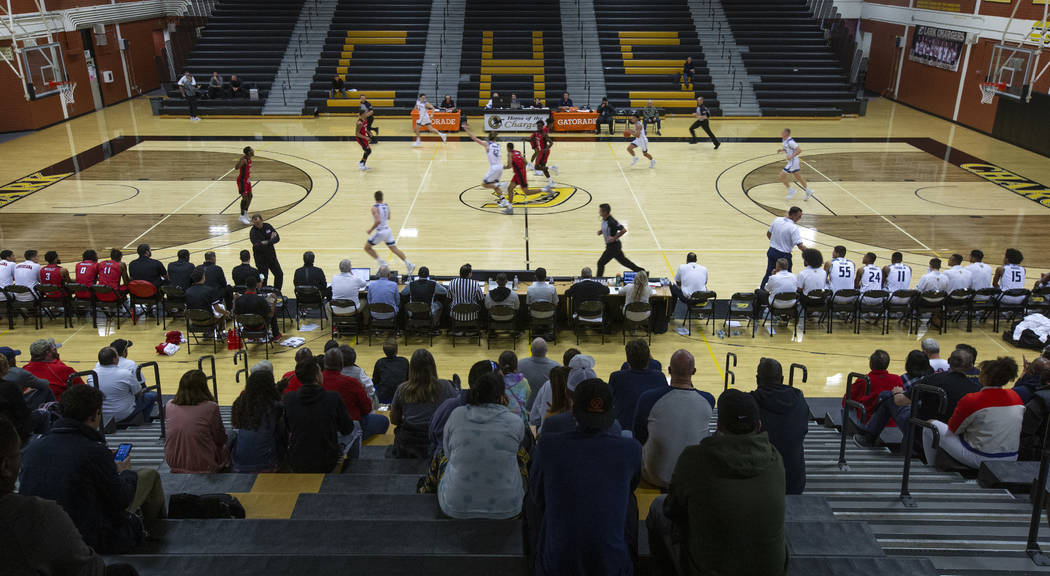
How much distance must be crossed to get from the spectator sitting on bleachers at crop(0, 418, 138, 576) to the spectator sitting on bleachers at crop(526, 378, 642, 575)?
2.01 metres

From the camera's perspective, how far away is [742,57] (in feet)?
109

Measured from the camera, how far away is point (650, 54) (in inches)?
1308

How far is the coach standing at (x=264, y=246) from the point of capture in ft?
43.1

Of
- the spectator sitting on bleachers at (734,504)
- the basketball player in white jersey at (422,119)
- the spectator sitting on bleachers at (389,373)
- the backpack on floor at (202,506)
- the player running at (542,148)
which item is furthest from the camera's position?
the basketball player in white jersey at (422,119)

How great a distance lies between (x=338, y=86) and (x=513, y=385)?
26584mm

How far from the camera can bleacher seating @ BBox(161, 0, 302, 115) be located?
30.4 meters

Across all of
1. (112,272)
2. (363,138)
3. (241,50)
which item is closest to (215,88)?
(241,50)

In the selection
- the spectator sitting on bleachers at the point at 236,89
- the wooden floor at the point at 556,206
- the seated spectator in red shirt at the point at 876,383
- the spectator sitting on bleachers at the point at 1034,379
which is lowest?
the wooden floor at the point at 556,206

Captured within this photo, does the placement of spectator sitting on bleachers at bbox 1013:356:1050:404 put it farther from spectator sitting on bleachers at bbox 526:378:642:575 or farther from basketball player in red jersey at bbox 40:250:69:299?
basketball player in red jersey at bbox 40:250:69:299

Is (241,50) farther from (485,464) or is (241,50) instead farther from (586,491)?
(586,491)

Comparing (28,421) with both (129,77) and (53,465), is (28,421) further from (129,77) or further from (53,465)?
(129,77)

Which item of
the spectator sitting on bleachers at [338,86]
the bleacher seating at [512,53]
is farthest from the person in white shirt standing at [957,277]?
the spectator sitting on bleachers at [338,86]

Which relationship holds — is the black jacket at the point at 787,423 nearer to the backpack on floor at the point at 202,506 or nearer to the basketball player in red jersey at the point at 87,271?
the backpack on floor at the point at 202,506

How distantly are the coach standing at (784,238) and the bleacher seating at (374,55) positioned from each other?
798 inches
